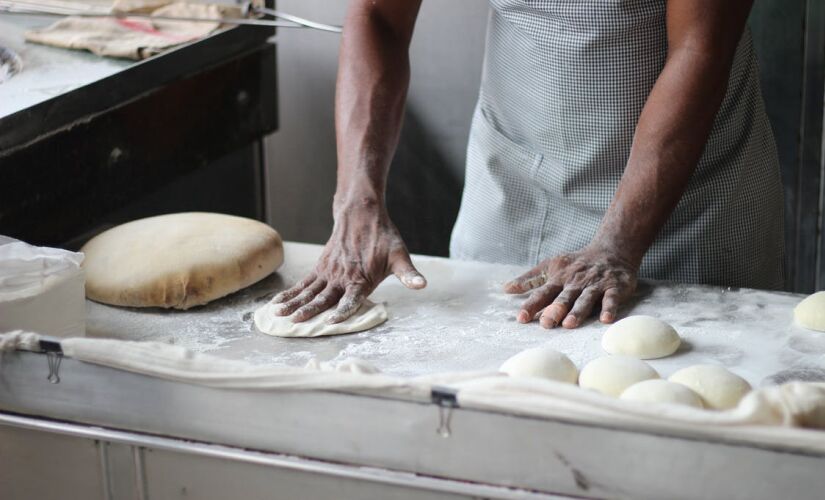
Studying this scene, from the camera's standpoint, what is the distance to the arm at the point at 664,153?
1.61 m

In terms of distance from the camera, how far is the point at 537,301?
1561 mm

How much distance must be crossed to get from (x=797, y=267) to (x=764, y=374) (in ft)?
5.58

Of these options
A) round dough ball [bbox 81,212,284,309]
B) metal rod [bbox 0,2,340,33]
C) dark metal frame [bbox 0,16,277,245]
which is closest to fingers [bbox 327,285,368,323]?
round dough ball [bbox 81,212,284,309]

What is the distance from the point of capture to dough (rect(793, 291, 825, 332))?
4.88ft

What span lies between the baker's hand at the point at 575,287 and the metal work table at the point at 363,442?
0.22 feet

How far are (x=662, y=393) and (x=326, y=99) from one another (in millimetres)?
2272

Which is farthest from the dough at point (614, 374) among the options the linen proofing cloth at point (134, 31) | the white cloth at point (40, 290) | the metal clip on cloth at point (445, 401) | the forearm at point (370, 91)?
the linen proofing cloth at point (134, 31)

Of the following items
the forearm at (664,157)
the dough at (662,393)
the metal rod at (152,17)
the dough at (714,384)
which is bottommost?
the dough at (714,384)

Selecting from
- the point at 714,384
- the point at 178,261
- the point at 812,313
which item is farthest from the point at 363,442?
the point at 812,313

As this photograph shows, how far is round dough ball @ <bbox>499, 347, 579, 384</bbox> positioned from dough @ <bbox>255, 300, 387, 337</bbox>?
0.31m

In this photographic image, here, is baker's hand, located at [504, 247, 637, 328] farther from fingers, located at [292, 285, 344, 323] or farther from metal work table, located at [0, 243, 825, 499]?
fingers, located at [292, 285, 344, 323]

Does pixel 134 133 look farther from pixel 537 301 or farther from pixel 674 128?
pixel 674 128

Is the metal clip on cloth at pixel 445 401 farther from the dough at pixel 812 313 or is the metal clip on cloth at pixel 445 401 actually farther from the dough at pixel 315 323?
the dough at pixel 812 313

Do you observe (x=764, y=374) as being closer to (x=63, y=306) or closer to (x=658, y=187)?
(x=658, y=187)
